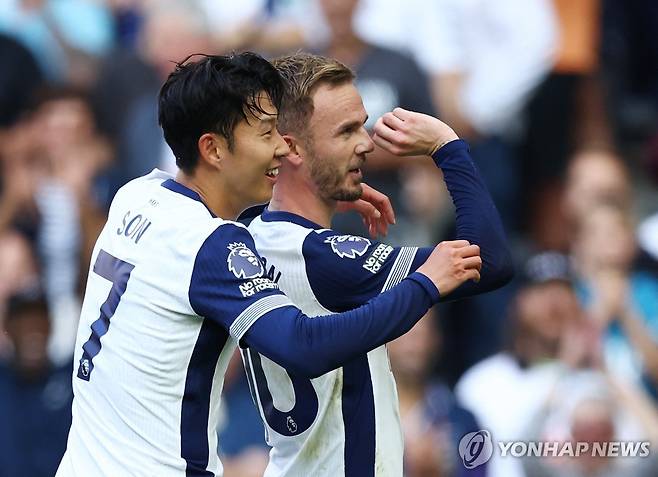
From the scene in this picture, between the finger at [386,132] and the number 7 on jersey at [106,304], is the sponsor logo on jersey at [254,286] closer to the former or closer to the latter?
the number 7 on jersey at [106,304]

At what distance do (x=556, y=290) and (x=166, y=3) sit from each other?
327 centimetres

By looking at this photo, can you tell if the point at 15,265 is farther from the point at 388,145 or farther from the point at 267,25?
the point at 388,145

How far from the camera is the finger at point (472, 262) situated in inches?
156

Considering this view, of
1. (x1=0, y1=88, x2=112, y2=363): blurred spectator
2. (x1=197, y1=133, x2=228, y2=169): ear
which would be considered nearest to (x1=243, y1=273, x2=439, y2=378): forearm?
(x1=197, y1=133, x2=228, y2=169): ear

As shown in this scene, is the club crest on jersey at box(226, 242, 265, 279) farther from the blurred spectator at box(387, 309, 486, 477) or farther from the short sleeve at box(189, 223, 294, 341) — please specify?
the blurred spectator at box(387, 309, 486, 477)

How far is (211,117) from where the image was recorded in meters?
3.94

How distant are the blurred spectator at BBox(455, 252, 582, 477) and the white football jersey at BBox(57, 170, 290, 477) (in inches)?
181

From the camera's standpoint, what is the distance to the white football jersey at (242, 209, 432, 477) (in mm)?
4184

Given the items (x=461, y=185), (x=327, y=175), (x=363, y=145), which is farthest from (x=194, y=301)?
(x=461, y=185)

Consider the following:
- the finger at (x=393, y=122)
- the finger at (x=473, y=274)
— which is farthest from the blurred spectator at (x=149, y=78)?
the finger at (x=473, y=274)

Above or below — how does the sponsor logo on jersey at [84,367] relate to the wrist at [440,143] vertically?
below

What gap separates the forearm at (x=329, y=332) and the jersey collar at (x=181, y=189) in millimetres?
452

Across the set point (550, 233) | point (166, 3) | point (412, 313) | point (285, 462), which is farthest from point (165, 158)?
point (412, 313)

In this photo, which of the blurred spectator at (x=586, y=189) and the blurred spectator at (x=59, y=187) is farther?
the blurred spectator at (x=59, y=187)
